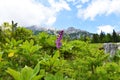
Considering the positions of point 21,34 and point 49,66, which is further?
point 21,34

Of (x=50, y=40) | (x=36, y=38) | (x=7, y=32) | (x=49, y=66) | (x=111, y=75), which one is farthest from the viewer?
(x=7, y=32)

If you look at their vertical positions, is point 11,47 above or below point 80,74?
above

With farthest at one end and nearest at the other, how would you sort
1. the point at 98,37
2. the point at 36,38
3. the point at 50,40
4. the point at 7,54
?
1. the point at 98,37
2. the point at 36,38
3. the point at 50,40
4. the point at 7,54

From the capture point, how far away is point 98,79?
318 centimetres

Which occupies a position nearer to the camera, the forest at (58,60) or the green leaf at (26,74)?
the green leaf at (26,74)

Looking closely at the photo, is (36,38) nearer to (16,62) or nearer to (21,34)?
(21,34)

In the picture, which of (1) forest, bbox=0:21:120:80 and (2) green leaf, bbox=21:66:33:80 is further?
(1) forest, bbox=0:21:120:80

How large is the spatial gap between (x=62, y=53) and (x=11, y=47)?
73cm

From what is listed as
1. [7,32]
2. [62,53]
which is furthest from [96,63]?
[7,32]

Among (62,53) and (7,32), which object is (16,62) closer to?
(62,53)

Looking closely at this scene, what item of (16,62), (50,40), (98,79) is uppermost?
(50,40)

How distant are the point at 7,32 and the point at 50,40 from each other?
Answer: 3.62 ft

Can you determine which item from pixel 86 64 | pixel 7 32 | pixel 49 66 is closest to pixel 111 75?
pixel 86 64

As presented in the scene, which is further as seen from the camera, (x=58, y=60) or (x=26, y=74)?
(x=58, y=60)
